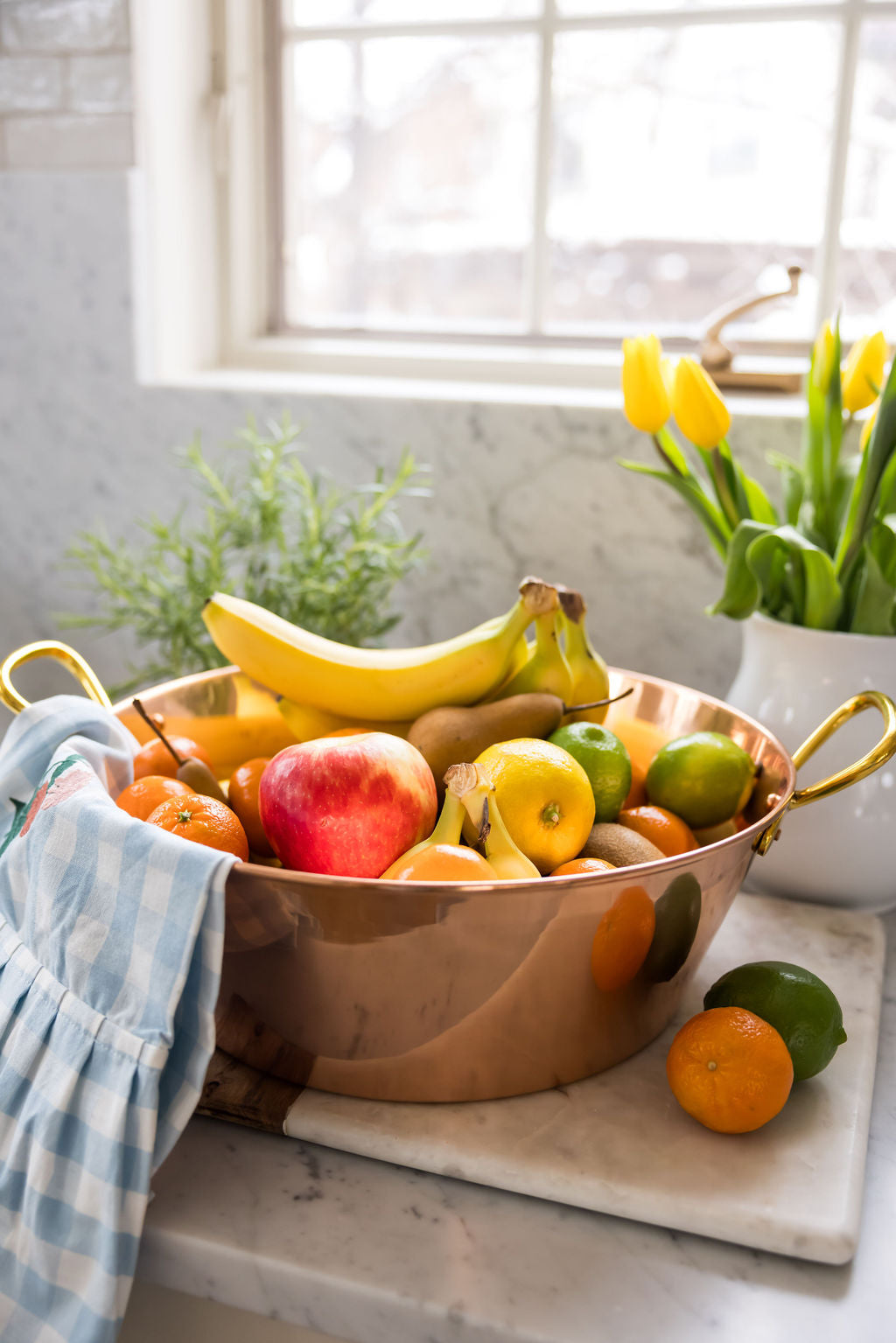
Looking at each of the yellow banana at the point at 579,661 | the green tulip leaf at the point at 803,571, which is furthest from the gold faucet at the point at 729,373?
the yellow banana at the point at 579,661

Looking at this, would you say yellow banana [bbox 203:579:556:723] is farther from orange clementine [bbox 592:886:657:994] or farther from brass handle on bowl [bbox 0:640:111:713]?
orange clementine [bbox 592:886:657:994]

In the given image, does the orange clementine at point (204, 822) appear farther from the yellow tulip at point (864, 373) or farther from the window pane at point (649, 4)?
the window pane at point (649, 4)

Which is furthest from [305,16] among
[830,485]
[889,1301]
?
[889,1301]

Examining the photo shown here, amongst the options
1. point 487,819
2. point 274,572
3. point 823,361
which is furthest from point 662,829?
point 274,572

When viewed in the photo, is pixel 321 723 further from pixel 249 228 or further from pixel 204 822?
pixel 249 228

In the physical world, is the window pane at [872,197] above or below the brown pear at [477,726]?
above

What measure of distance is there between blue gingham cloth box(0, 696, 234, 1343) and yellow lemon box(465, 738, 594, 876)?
168 mm

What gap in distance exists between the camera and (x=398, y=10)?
49.0 inches

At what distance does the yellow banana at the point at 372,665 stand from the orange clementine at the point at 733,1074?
27 cm

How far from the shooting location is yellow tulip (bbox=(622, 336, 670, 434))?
2.46 feet

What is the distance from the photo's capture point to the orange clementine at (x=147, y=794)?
2.01 ft

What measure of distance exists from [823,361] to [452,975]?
55cm

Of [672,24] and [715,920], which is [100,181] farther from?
[715,920]

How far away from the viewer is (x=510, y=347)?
128 centimetres
